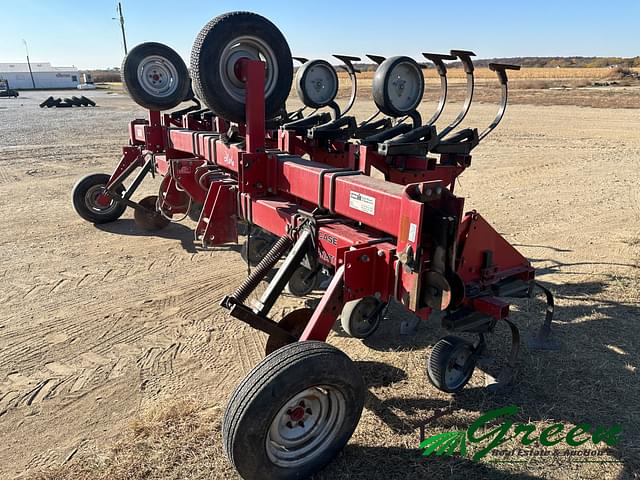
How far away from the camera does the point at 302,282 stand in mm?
4973

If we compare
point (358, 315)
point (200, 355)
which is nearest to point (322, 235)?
point (358, 315)

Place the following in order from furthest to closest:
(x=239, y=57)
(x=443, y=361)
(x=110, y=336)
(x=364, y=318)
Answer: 1. (x=110, y=336)
2. (x=364, y=318)
3. (x=239, y=57)
4. (x=443, y=361)

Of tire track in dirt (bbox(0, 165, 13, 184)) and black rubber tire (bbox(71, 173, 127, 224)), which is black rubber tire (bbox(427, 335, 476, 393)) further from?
tire track in dirt (bbox(0, 165, 13, 184))

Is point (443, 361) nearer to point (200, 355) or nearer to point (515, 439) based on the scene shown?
point (515, 439)

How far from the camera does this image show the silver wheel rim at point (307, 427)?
2.67 metres

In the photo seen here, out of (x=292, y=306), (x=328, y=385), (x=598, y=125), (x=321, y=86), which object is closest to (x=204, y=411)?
(x=328, y=385)

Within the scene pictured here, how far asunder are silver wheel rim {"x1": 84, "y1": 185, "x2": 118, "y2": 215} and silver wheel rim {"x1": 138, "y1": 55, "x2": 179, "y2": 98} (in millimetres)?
1665

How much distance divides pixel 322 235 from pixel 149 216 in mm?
4386

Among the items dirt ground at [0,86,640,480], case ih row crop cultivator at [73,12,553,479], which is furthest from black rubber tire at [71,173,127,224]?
case ih row crop cultivator at [73,12,553,479]

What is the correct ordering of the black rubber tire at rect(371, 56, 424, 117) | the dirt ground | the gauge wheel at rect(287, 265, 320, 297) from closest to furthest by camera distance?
the dirt ground, the gauge wheel at rect(287, 265, 320, 297), the black rubber tire at rect(371, 56, 424, 117)

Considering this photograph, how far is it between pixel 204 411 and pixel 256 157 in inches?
72.4

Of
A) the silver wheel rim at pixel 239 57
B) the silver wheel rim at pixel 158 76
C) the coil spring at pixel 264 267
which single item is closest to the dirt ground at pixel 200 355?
the coil spring at pixel 264 267

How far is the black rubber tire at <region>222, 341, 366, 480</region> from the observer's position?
95.9 inches

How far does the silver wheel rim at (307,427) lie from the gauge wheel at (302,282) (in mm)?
2216
